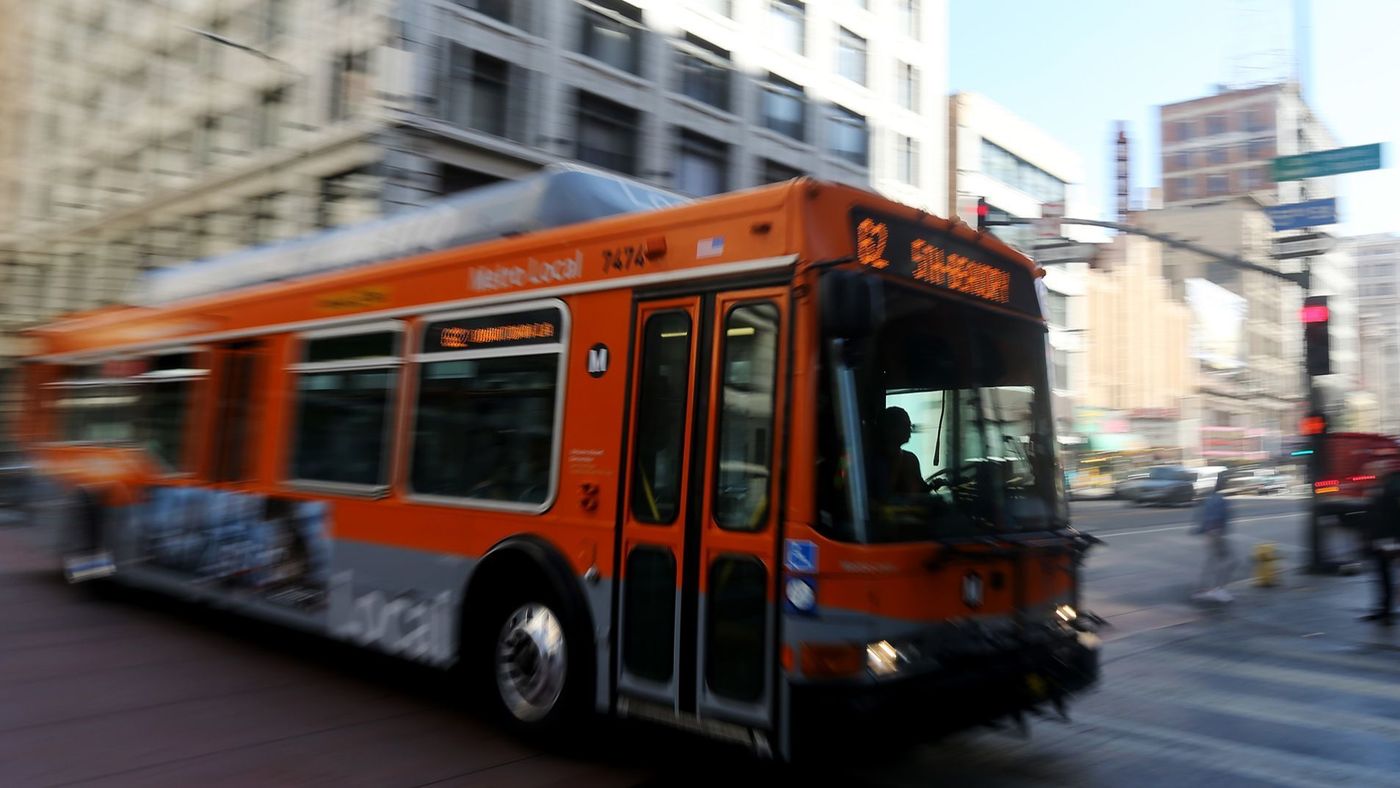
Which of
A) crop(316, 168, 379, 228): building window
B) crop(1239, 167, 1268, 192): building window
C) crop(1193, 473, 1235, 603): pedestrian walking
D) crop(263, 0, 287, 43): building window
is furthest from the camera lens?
crop(1239, 167, 1268, 192): building window

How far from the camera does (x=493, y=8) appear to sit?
943 inches

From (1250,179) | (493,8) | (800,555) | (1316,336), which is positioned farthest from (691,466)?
(1250,179)

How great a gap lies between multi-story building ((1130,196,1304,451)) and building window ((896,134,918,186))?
4971 cm

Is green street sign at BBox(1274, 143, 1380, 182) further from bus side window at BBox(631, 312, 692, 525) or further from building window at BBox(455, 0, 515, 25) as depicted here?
building window at BBox(455, 0, 515, 25)

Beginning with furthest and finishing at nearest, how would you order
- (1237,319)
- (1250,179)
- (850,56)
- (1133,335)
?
(1250,179) < (1237,319) < (1133,335) < (850,56)

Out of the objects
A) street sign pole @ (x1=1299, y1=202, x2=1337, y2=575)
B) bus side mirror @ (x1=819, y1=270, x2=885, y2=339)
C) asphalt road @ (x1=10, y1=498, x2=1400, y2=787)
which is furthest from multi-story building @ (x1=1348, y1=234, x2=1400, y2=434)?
bus side mirror @ (x1=819, y1=270, x2=885, y2=339)

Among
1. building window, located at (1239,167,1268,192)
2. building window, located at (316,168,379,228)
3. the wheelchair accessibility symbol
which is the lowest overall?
the wheelchair accessibility symbol

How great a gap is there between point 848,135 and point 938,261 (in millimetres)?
31687

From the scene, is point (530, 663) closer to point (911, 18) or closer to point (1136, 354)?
point (911, 18)

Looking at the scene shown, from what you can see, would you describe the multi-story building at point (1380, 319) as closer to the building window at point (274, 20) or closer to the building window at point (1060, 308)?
the building window at point (1060, 308)

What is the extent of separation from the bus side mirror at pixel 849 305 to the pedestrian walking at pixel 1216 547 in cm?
972

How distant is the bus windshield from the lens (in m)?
4.42

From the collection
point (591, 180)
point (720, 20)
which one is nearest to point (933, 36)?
point (720, 20)

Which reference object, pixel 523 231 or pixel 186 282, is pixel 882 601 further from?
pixel 186 282
